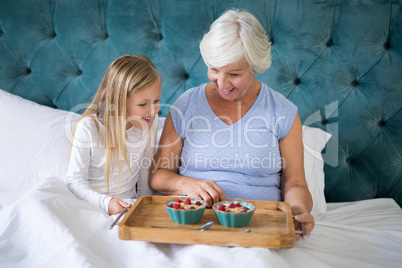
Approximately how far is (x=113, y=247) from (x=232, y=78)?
0.74 metres

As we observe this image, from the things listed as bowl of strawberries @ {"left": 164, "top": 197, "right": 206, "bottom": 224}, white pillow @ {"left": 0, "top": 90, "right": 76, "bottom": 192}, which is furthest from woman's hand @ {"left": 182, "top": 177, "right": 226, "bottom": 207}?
white pillow @ {"left": 0, "top": 90, "right": 76, "bottom": 192}

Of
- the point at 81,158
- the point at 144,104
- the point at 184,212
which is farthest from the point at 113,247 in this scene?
the point at 144,104

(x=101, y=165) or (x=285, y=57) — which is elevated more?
(x=285, y=57)

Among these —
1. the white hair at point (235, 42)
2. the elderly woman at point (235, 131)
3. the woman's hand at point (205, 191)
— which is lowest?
the woman's hand at point (205, 191)

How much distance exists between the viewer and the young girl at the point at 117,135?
149 centimetres

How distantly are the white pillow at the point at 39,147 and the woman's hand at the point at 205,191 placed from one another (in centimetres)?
50

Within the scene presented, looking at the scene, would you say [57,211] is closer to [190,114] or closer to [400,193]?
[190,114]

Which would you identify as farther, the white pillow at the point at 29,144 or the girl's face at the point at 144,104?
the white pillow at the point at 29,144

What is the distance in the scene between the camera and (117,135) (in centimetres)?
153

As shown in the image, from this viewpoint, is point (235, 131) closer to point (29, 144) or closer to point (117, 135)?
point (117, 135)

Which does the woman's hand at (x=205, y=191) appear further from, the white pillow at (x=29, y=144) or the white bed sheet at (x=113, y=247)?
the white pillow at (x=29, y=144)

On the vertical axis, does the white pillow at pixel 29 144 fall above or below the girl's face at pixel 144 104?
below

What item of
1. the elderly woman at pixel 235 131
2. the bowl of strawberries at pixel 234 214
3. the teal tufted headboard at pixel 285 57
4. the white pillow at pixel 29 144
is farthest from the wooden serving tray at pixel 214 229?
the teal tufted headboard at pixel 285 57

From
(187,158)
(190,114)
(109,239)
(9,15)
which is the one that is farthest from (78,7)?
(109,239)
